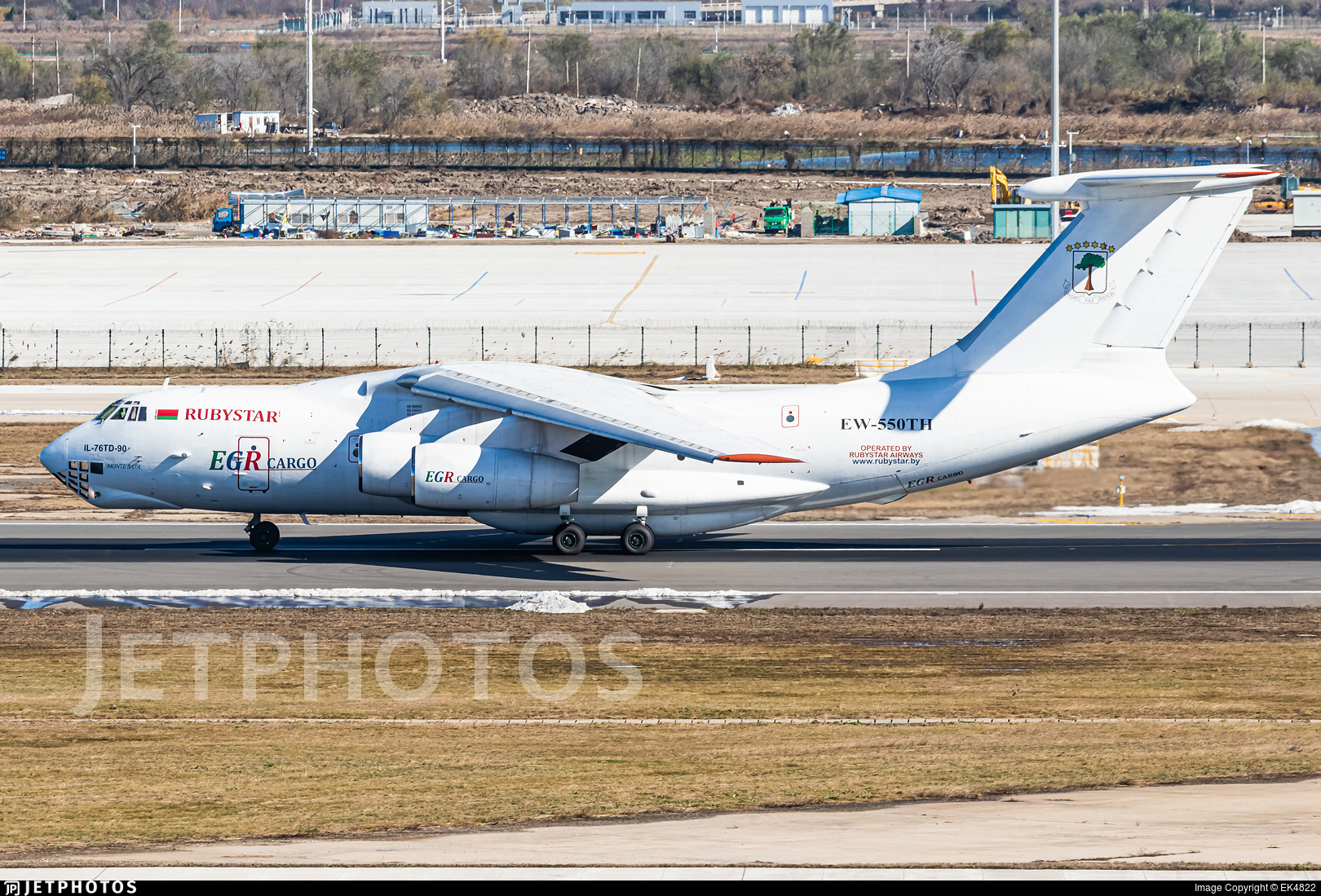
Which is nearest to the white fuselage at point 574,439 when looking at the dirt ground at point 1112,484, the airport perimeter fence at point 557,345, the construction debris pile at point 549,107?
the dirt ground at point 1112,484

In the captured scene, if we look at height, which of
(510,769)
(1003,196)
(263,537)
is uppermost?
(1003,196)

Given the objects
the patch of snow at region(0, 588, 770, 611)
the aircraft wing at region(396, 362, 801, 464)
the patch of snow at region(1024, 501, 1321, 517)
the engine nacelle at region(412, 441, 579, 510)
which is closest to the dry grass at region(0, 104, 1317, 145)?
the patch of snow at region(1024, 501, 1321, 517)

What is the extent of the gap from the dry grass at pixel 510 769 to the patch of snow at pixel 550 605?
7.22 m

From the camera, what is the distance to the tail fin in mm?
26422

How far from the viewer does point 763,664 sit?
66.9 feet

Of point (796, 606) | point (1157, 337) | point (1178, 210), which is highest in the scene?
point (1178, 210)

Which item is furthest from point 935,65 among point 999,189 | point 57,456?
point 57,456

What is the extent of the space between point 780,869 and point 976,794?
3.79 meters

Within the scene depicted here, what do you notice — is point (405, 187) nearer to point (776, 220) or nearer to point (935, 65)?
point (776, 220)

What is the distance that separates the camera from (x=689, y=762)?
15.4 meters

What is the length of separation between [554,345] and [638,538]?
1079 inches

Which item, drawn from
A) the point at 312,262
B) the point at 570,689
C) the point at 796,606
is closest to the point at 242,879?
the point at 570,689

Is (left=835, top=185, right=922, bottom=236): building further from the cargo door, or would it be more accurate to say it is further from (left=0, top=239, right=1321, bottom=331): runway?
the cargo door

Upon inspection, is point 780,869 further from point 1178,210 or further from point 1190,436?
point 1190,436
